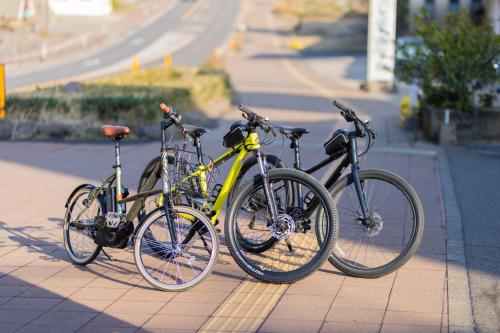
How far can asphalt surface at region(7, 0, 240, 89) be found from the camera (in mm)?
40969

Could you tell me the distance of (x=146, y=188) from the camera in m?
7.61

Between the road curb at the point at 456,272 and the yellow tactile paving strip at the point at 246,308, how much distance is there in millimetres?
1159

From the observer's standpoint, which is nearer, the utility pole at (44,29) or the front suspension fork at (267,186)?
the front suspension fork at (267,186)

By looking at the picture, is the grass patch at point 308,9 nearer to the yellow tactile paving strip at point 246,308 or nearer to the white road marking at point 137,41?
the white road marking at point 137,41

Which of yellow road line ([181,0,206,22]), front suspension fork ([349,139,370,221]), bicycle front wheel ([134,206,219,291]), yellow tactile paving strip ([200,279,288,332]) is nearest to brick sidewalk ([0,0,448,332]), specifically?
yellow tactile paving strip ([200,279,288,332])

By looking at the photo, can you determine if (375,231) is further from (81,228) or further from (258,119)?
(81,228)

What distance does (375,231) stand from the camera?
7109mm

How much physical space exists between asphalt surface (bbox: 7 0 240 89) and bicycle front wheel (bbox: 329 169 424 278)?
83.8 ft

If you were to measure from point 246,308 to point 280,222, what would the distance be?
85 cm

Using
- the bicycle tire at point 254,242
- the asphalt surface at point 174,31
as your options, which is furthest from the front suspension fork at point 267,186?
the asphalt surface at point 174,31

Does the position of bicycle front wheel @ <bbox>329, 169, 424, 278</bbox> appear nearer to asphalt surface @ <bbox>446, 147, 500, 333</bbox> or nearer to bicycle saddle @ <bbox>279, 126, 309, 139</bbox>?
bicycle saddle @ <bbox>279, 126, 309, 139</bbox>

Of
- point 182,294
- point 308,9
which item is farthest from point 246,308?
point 308,9

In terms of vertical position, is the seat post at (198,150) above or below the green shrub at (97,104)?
above

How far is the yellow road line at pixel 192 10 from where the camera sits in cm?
7731
